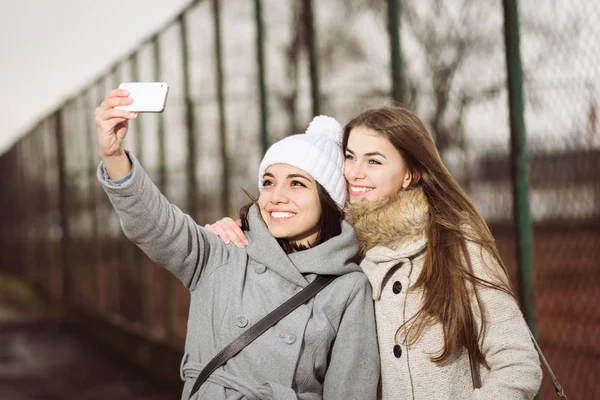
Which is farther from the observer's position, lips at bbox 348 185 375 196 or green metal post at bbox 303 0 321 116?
green metal post at bbox 303 0 321 116

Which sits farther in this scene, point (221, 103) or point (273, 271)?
point (221, 103)

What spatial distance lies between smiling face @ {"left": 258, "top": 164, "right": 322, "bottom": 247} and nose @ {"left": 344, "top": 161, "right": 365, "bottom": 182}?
0.51 ft

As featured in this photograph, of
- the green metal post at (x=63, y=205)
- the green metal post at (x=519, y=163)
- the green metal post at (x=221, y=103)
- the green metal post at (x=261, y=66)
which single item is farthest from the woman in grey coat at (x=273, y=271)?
the green metal post at (x=63, y=205)

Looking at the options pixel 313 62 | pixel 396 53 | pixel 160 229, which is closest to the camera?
pixel 160 229

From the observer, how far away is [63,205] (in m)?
14.1

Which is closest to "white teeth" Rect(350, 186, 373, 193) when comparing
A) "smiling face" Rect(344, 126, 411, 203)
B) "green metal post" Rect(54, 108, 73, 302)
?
"smiling face" Rect(344, 126, 411, 203)

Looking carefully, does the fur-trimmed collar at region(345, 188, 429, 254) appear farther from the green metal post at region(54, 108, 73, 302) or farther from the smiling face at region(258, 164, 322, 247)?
the green metal post at region(54, 108, 73, 302)

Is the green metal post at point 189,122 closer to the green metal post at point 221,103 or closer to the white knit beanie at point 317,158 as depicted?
the green metal post at point 221,103

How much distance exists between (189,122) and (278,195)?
14.6 ft

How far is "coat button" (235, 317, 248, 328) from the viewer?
93.5 inches

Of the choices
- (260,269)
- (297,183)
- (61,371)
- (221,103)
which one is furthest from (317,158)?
(61,371)

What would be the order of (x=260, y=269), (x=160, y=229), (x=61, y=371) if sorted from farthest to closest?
(x=61, y=371)
(x=260, y=269)
(x=160, y=229)

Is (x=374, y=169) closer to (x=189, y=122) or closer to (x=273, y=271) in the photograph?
(x=273, y=271)

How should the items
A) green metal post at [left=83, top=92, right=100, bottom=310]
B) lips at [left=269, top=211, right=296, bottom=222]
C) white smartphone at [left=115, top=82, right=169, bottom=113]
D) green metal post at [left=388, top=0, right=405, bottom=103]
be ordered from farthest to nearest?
1. green metal post at [left=83, top=92, right=100, bottom=310]
2. green metal post at [left=388, top=0, right=405, bottom=103]
3. lips at [left=269, top=211, right=296, bottom=222]
4. white smartphone at [left=115, top=82, right=169, bottom=113]
